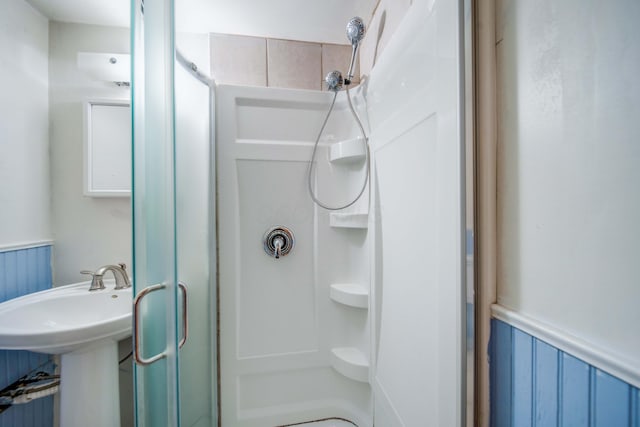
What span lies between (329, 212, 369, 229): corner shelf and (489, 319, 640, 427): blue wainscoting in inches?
27.0

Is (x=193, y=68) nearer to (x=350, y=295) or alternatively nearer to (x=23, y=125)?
(x=23, y=125)

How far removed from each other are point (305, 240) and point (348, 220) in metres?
0.25

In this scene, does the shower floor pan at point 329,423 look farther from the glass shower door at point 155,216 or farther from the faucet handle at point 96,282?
the faucet handle at point 96,282

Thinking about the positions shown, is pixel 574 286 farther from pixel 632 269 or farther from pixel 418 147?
pixel 418 147

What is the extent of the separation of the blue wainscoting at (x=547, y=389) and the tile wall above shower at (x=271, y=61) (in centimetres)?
134

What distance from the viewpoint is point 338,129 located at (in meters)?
1.35

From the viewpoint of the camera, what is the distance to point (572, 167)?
Result: 0.41 meters

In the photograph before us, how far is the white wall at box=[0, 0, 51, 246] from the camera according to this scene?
1005 millimetres

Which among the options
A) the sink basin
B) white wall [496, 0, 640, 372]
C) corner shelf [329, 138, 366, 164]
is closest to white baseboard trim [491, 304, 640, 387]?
white wall [496, 0, 640, 372]

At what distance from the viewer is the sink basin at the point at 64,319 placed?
2.55ft

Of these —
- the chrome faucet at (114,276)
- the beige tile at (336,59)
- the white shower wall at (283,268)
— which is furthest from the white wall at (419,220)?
the chrome faucet at (114,276)

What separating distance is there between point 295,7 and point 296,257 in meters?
1.16

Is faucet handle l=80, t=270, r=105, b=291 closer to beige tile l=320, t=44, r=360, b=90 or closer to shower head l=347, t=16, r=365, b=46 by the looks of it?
beige tile l=320, t=44, r=360, b=90

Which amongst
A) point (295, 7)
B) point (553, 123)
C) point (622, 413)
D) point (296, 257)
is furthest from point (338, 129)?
point (622, 413)
